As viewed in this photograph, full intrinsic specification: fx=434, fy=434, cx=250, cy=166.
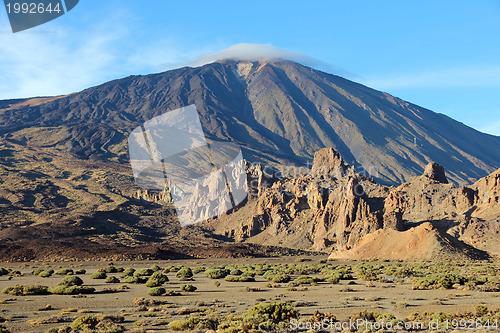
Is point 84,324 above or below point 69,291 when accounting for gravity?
above

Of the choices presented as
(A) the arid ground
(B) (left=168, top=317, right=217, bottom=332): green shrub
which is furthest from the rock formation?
(B) (left=168, top=317, right=217, bottom=332): green shrub

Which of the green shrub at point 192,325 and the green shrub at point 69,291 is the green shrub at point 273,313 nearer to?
the green shrub at point 192,325

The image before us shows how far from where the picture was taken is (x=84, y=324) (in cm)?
1627

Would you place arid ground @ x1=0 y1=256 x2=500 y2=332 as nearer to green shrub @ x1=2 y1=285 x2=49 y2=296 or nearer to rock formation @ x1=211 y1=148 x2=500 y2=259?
green shrub @ x1=2 y1=285 x2=49 y2=296

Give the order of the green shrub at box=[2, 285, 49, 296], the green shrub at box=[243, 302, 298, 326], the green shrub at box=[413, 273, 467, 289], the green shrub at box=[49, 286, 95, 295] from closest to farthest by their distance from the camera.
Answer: the green shrub at box=[243, 302, 298, 326], the green shrub at box=[2, 285, 49, 296], the green shrub at box=[49, 286, 95, 295], the green shrub at box=[413, 273, 467, 289]

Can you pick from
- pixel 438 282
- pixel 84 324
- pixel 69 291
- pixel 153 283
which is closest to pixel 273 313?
pixel 84 324

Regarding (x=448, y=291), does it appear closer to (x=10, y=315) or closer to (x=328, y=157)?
(x=10, y=315)

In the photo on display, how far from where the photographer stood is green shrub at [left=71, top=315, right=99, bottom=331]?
16.1 metres

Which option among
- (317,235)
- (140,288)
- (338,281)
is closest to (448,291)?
(338,281)

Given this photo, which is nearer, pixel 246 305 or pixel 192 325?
pixel 192 325

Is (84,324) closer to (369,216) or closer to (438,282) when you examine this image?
(438,282)

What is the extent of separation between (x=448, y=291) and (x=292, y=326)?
16.4 m

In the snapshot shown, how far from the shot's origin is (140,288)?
1214 inches

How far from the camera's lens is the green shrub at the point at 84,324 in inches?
632
